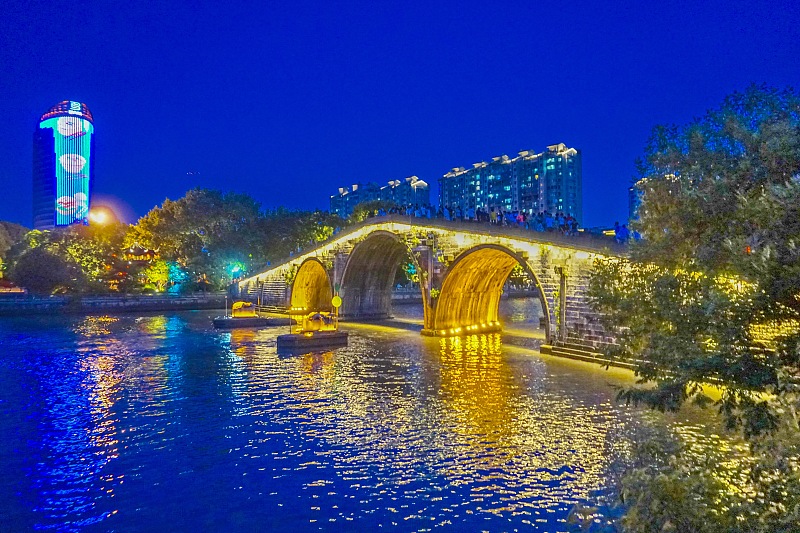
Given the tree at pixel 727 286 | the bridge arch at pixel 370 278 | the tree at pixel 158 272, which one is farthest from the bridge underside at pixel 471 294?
the tree at pixel 158 272

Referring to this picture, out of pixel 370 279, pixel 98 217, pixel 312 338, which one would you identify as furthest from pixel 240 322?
pixel 98 217

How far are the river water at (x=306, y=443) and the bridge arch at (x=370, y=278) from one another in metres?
18.6

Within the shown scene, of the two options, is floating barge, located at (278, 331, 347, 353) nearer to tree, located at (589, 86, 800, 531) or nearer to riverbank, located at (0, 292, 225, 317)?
tree, located at (589, 86, 800, 531)

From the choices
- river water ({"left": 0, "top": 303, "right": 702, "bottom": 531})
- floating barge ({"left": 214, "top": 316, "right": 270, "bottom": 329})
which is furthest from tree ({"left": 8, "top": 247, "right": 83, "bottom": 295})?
river water ({"left": 0, "top": 303, "right": 702, "bottom": 531})

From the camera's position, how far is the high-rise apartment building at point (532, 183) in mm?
133875

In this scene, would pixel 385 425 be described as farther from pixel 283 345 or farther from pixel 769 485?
pixel 283 345

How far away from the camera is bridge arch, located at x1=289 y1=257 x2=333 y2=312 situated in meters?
54.2

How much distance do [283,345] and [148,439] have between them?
16298mm

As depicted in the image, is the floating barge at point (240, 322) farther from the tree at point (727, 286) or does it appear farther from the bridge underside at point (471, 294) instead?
the tree at point (727, 286)

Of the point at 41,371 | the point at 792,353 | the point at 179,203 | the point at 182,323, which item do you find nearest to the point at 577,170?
the point at 179,203

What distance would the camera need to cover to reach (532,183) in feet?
458

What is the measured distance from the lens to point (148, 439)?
14.6 meters

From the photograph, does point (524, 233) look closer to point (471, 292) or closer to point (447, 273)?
point (447, 273)

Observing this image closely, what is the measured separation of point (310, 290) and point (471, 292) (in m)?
22.3
